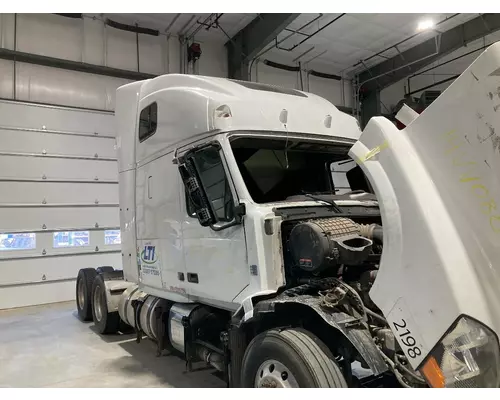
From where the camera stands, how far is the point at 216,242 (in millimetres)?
3734

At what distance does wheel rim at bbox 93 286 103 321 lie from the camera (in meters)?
6.70

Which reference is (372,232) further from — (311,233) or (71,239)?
(71,239)

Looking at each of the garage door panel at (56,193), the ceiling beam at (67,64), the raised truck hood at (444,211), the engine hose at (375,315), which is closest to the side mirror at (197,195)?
the engine hose at (375,315)

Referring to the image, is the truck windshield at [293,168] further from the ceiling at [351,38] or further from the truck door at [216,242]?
the ceiling at [351,38]

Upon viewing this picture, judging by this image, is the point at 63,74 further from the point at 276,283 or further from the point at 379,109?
the point at 379,109

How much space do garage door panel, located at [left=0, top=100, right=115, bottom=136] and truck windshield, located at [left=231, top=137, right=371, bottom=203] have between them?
6343mm

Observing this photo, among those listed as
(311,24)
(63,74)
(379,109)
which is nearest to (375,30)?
(311,24)

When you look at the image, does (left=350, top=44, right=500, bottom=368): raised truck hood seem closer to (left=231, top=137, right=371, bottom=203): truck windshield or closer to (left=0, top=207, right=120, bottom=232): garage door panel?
(left=231, top=137, right=371, bottom=203): truck windshield

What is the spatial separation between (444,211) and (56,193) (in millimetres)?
8469

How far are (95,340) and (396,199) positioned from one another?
5.36 meters

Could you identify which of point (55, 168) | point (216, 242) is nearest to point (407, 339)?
point (216, 242)

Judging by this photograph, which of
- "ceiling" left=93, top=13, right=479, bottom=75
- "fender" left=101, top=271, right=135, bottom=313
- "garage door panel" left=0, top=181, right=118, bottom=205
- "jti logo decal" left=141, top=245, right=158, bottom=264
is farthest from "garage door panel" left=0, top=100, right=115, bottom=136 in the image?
"jti logo decal" left=141, top=245, right=158, bottom=264

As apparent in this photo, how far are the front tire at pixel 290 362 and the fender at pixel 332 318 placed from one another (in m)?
0.18

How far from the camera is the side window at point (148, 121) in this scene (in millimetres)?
4621
